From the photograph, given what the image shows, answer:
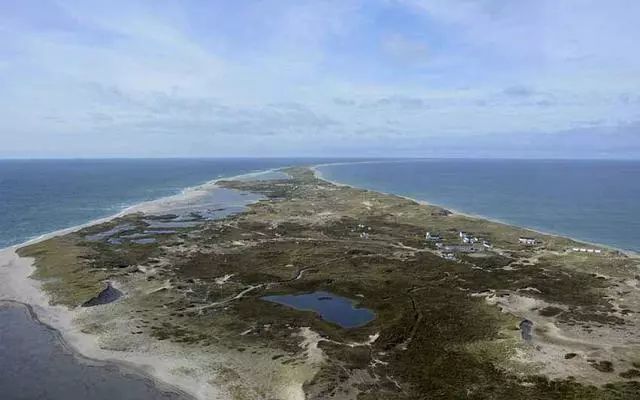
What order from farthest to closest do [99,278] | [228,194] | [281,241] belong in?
[228,194] → [281,241] → [99,278]

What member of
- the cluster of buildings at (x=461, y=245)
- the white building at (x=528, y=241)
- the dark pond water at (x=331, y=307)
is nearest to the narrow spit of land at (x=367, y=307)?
the white building at (x=528, y=241)

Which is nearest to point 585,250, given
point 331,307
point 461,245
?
point 461,245

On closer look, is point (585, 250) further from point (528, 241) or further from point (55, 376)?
point (55, 376)

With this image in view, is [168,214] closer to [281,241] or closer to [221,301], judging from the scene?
[281,241]

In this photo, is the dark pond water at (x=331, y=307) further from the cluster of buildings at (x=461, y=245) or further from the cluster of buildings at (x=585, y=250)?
the cluster of buildings at (x=585, y=250)

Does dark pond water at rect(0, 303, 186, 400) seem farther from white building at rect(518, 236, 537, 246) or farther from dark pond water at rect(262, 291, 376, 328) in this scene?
white building at rect(518, 236, 537, 246)

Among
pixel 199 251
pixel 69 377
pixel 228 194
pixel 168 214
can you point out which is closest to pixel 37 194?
pixel 228 194

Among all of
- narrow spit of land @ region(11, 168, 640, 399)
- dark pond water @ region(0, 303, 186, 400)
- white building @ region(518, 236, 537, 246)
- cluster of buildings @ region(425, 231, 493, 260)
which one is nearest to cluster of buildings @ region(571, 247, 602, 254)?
narrow spit of land @ region(11, 168, 640, 399)
